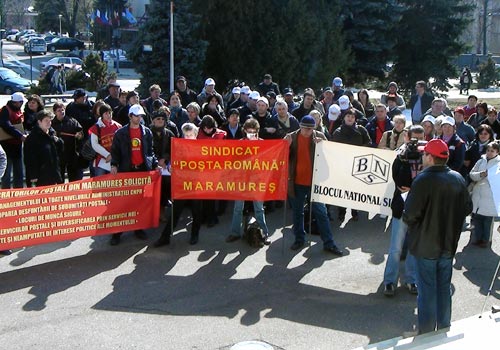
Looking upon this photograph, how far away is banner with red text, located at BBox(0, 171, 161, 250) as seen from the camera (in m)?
7.98

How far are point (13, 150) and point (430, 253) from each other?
24.7 feet

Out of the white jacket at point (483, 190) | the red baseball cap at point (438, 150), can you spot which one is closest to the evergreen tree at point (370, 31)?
the white jacket at point (483, 190)

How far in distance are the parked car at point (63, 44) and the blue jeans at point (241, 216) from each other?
6137 centimetres

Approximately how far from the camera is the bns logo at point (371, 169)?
336 inches

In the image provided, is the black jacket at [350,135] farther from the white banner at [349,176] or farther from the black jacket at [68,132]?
the black jacket at [68,132]

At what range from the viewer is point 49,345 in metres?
6.06

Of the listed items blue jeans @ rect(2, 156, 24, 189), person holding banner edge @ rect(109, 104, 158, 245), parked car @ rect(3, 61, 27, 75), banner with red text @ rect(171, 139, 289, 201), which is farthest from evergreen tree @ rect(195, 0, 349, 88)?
parked car @ rect(3, 61, 27, 75)

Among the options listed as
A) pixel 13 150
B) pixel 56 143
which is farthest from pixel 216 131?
pixel 13 150

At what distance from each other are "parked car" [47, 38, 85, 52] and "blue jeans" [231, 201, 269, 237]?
61.4 meters

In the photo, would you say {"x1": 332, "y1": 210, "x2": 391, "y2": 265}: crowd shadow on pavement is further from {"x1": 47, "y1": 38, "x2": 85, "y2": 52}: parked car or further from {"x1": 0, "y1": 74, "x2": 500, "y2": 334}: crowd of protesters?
{"x1": 47, "y1": 38, "x2": 85, "y2": 52}: parked car

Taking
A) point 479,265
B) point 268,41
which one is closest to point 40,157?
point 479,265

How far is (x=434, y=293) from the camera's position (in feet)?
19.4

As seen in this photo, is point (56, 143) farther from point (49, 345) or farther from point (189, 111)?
point (49, 345)

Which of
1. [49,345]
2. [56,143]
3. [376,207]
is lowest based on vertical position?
[49,345]
